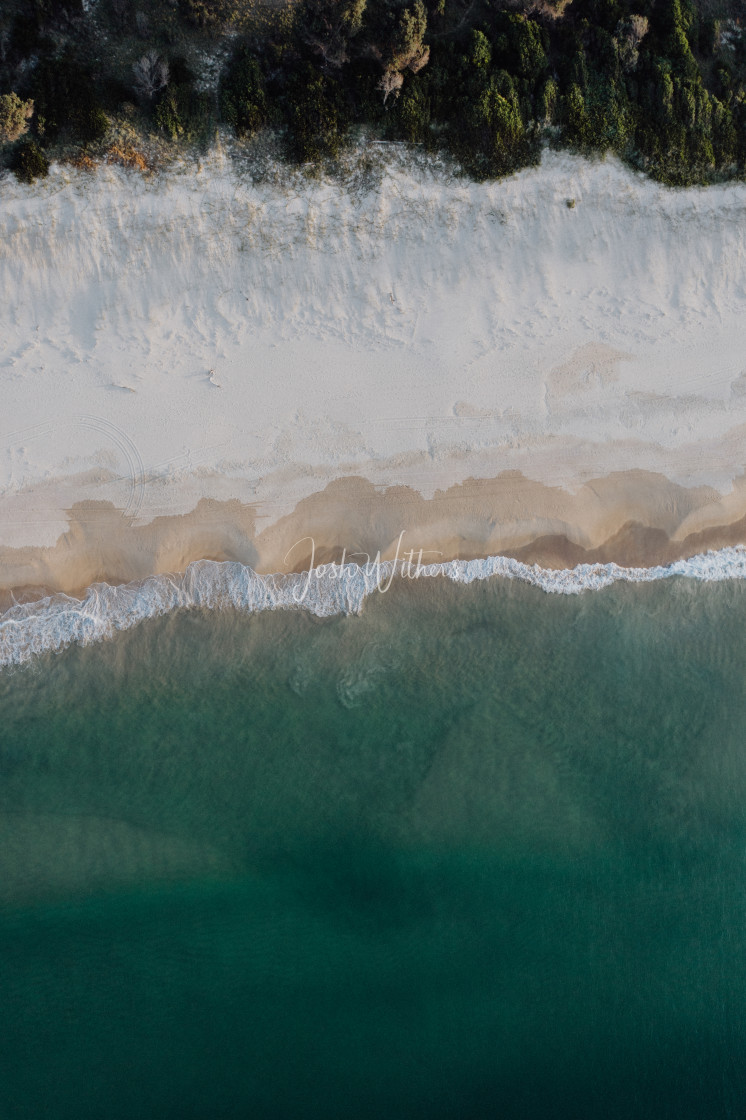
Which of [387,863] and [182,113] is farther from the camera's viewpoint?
[387,863]

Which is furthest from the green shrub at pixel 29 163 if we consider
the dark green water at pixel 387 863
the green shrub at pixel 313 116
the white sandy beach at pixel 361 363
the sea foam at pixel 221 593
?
the dark green water at pixel 387 863

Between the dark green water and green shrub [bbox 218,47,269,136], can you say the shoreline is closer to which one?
the dark green water

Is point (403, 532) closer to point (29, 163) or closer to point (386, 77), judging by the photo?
point (386, 77)

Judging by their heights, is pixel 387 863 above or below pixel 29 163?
below

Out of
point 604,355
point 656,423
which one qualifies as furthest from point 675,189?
point 656,423

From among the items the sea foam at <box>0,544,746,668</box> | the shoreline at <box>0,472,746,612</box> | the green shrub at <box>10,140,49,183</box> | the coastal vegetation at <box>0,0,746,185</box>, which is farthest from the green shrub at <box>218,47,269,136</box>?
the sea foam at <box>0,544,746,668</box>

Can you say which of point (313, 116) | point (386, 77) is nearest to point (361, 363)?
point (313, 116)
